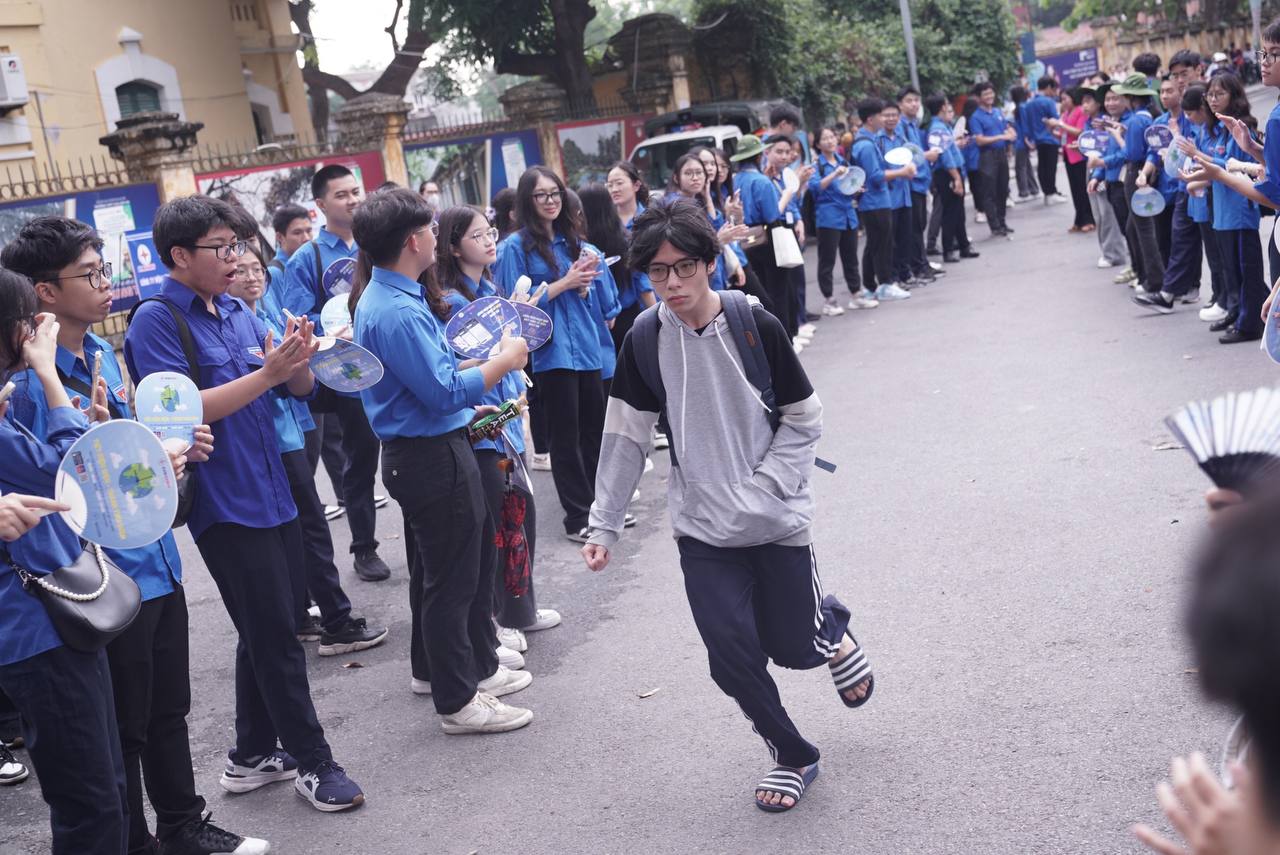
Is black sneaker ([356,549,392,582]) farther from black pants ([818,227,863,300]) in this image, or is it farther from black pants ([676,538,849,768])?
black pants ([818,227,863,300])

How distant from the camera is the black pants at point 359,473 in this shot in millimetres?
6770

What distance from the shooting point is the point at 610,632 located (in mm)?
5723

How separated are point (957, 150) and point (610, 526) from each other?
13.0m

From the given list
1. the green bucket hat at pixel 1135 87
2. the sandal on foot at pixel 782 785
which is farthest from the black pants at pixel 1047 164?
the sandal on foot at pixel 782 785

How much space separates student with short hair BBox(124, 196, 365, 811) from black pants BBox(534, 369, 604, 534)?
2.87 m

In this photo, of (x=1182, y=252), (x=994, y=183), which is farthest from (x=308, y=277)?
(x=994, y=183)

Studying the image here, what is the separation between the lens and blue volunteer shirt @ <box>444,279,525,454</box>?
514 cm

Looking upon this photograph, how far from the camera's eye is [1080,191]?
16.0 meters

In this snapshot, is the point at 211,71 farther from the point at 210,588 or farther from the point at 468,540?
the point at 468,540

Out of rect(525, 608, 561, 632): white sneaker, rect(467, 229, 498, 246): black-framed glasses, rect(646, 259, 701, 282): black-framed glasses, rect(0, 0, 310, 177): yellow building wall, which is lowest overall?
rect(525, 608, 561, 632): white sneaker

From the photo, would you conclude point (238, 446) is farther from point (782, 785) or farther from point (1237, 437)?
point (1237, 437)

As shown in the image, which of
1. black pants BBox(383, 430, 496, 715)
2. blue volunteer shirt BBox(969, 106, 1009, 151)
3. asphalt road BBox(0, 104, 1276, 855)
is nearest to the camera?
asphalt road BBox(0, 104, 1276, 855)

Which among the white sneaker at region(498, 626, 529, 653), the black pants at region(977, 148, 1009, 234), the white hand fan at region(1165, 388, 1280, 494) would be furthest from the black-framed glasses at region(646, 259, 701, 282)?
the black pants at region(977, 148, 1009, 234)

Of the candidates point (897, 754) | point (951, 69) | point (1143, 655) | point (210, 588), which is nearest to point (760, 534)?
point (897, 754)
